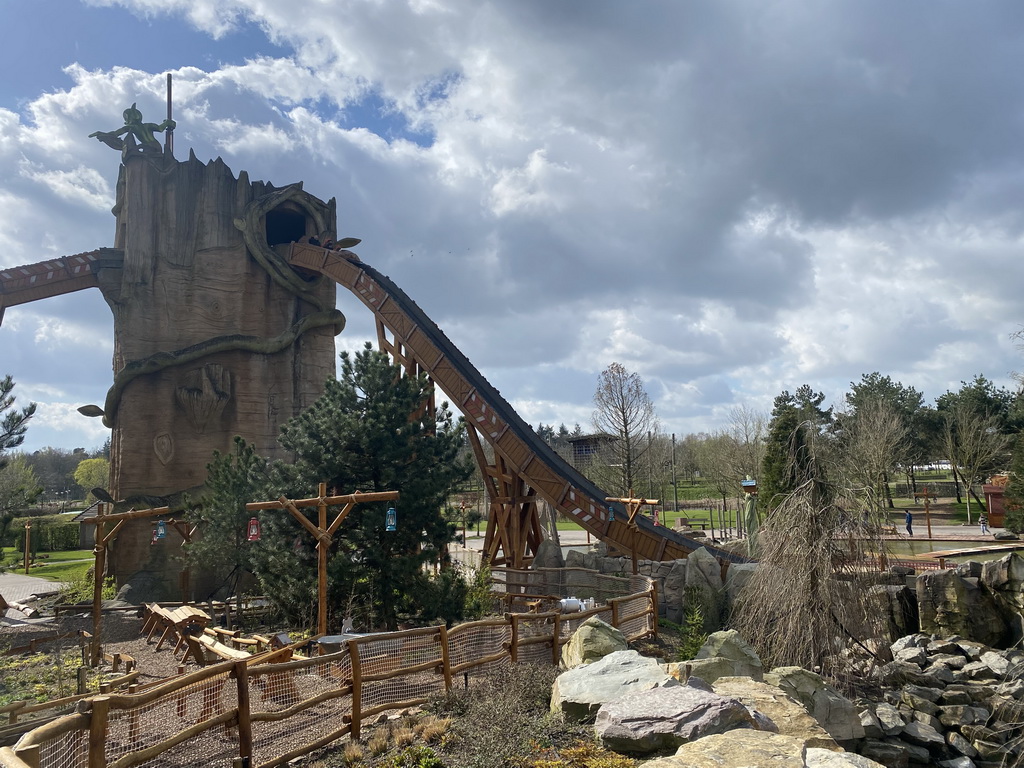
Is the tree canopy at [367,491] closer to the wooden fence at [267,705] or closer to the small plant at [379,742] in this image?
the wooden fence at [267,705]

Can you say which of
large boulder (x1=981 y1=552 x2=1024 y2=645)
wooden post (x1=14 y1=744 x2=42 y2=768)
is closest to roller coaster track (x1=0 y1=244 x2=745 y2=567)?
large boulder (x1=981 y1=552 x2=1024 y2=645)

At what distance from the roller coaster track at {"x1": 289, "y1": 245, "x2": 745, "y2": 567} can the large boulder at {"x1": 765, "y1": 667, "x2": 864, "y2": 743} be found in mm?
7224

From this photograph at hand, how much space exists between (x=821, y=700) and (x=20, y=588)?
29265 mm

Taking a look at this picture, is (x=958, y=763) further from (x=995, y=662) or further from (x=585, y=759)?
(x=585, y=759)

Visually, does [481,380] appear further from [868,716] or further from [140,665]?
[868,716]

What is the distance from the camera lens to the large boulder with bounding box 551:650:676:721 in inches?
282

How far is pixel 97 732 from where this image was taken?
5004mm

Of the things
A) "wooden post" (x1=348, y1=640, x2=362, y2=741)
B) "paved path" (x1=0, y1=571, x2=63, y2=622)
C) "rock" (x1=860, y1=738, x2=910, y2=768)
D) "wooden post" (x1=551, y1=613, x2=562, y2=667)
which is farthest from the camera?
"paved path" (x1=0, y1=571, x2=63, y2=622)

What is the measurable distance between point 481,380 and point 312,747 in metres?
15.7

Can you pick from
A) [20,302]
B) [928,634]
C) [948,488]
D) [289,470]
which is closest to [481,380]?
[289,470]

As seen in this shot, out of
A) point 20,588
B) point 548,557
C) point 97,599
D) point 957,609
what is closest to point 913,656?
point 957,609

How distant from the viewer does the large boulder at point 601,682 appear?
7152 millimetres

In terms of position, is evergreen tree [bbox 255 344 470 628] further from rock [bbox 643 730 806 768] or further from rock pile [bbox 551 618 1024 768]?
rock [bbox 643 730 806 768]

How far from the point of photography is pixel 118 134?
2500 cm
